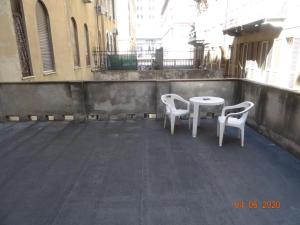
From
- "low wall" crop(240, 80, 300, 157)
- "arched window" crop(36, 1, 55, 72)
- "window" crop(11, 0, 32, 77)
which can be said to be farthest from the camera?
"arched window" crop(36, 1, 55, 72)

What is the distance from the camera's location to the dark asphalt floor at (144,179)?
235 cm

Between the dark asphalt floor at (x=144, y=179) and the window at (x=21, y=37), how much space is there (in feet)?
8.78

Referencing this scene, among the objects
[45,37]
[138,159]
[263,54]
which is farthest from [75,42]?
Answer: [138,159]

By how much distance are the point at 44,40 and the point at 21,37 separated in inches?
62.5

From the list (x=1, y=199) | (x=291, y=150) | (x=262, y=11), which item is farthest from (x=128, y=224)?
(x=262, y=11)

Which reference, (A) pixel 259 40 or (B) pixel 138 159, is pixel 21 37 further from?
(A) pixel 259 40

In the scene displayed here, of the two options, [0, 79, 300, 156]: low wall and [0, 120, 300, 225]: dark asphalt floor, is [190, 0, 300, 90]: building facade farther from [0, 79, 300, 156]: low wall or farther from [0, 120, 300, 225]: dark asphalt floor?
[0, 120, 300, 225]: dark asphalt floor

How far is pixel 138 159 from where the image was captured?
142 inches

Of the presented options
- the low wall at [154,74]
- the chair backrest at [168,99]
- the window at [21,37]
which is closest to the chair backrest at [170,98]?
the chair backrest at [168,99]

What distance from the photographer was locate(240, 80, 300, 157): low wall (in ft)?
11.9

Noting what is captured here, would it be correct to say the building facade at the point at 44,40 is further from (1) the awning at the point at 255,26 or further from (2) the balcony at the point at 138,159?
(1) the awning at the point at 255,26

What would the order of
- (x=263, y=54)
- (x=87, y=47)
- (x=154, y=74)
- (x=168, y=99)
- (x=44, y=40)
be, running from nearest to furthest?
(x=168, y=99)
(x=44, y=40)
(x=263, y=54)
(x=87, y=47)
(x=154, y=74)

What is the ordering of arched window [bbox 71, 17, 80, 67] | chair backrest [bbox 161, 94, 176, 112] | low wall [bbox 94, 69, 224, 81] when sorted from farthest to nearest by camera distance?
low wall [bbox 94, 69, 224, 81] < arched window [bbox 71, 17, 80, 67] < chair backrest [bbox 161, 94, 176, 112]

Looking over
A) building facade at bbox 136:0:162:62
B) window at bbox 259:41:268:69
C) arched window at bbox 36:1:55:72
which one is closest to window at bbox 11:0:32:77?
arched window at bbox 36:1:55:72
